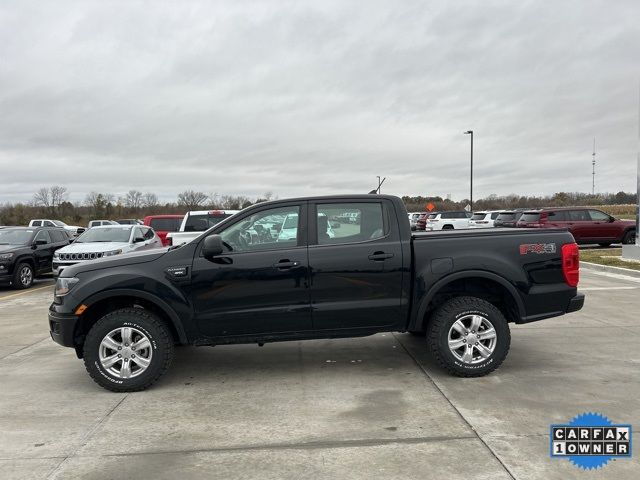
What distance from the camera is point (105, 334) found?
16.0ft

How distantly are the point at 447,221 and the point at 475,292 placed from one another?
26.7 metres

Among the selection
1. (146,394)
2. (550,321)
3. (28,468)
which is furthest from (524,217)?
(28,468)

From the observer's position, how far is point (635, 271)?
12.6m

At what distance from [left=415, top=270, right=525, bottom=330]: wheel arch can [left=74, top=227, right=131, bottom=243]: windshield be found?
33.8 ft

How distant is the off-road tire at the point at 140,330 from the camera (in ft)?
16.0

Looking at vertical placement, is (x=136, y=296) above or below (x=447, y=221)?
below

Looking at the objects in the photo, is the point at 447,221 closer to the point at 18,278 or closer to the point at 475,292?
the point at 18,278

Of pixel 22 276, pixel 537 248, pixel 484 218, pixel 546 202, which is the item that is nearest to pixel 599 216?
pixel 484 218

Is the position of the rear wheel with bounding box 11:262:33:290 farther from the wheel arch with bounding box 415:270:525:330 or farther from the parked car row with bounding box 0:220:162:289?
the wheel arch with bounding box 415:270:525:330

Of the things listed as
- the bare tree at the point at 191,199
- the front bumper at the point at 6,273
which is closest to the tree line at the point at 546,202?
the bare tree at the point at 191,199

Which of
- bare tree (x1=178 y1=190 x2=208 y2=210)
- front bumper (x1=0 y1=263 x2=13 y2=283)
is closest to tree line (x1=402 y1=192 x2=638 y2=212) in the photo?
bare tree (x1=178 y1=190 x2=208 y2=210)

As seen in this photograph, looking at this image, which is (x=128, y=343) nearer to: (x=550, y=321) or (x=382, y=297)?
(x=382, y=297)

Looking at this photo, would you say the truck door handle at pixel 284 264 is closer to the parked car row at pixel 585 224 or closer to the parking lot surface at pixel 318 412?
the parking lot surface at pixel 318 412

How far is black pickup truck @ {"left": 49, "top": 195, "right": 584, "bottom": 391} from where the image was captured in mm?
4926
